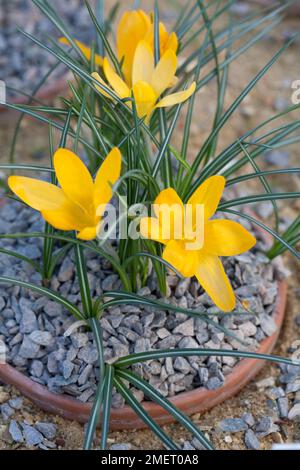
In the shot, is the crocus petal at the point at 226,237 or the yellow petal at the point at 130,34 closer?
the crocus petal at the point at 226,237

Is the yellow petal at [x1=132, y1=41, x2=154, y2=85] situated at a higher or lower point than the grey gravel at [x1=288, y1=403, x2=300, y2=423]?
higher

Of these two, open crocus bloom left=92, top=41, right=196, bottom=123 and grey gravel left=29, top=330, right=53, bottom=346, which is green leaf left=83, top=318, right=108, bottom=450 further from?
open crocus bloom left=92, top=41, right=196, bottom=123

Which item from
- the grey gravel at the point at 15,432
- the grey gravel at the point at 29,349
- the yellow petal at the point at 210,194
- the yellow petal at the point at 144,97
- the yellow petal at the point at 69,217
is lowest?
the grey gravel at the point at 15,432

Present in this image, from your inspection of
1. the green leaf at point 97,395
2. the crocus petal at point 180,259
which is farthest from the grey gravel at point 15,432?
the crocus petal at point 180,259

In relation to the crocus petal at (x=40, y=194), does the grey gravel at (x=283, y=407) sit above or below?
below

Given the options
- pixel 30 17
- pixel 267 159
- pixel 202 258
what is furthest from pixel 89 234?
pixel 30 17

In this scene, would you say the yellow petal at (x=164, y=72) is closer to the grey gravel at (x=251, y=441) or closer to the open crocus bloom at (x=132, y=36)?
the open crocus bloom at (x=132, y=36)

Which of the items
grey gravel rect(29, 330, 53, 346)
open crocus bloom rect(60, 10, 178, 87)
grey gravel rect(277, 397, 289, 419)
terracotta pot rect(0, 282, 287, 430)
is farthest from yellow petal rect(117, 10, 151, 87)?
grey gravel rect(277, 397, 289, 419)

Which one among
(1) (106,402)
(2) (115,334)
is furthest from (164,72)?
(1) (106,402)
